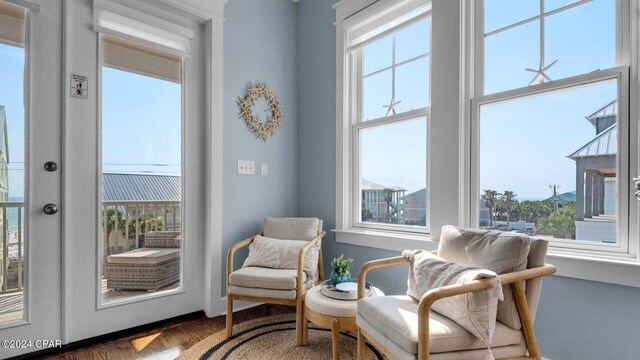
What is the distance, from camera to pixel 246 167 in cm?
286

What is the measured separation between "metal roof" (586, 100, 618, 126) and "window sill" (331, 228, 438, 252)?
1054 mm

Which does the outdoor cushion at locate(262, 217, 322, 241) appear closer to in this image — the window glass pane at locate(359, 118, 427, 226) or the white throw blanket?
the window glass pane at locate(359, 118, 427, 226)

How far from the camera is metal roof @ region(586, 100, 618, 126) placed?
1611mm

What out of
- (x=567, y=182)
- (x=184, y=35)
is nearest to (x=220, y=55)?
(x=184, y=35)

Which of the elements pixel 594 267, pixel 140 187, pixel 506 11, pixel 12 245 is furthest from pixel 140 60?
pixel 594 267

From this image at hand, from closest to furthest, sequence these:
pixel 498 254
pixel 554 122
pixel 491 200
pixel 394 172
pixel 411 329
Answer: pixel 411 329, pixel 498 254, pixel 554 122, pixel 491 200, pixel 394 172

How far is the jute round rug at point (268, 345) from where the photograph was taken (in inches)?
78.0

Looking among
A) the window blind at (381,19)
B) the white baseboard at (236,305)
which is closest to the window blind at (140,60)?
the window blind at (381,19)

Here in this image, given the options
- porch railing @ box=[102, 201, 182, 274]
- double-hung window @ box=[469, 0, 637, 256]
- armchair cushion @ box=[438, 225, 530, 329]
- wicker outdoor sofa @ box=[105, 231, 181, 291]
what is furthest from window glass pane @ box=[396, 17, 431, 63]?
wicker outdoor sofa @ box=[105, 231, 181, 291]

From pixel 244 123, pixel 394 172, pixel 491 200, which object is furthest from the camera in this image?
pixel 244 123

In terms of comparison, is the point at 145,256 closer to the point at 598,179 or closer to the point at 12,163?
the point at 12,163

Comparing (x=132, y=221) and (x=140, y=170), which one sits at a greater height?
(x=140, y=170)

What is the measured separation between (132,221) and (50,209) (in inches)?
18.9

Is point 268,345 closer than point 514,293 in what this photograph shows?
No
